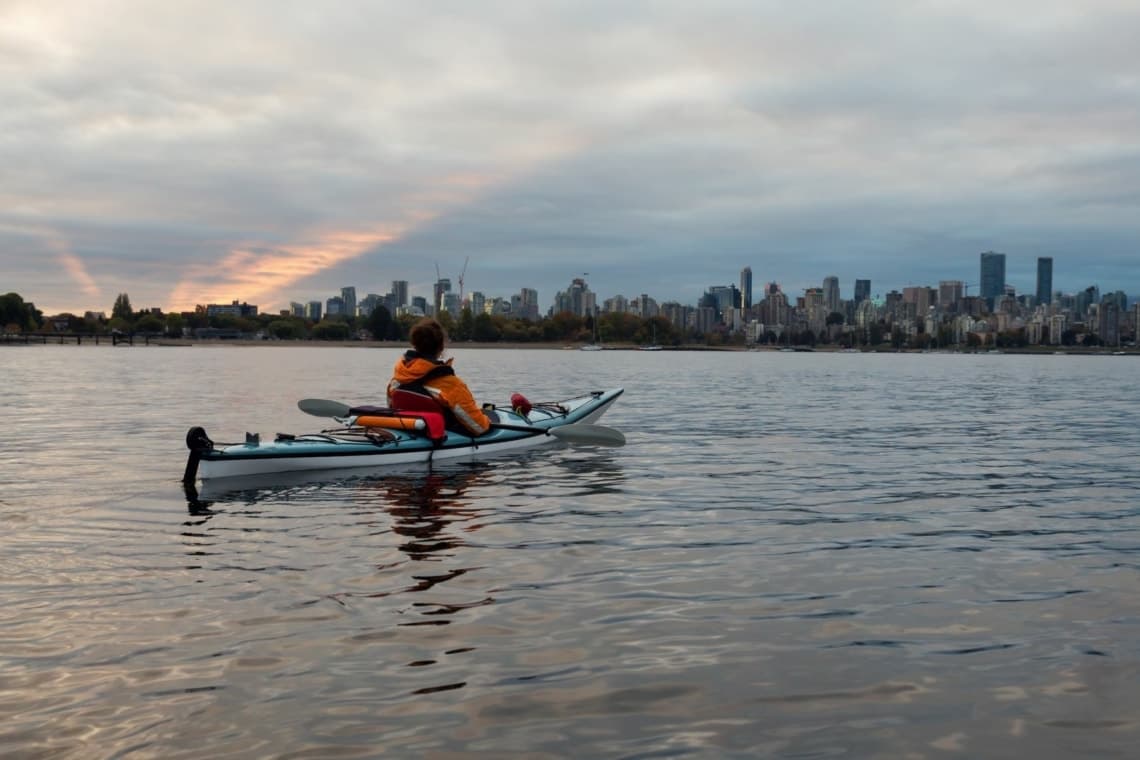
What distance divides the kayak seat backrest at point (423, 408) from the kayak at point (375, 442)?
0.08ft

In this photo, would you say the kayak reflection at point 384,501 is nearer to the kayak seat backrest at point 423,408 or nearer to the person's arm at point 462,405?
the kayak seat backrest at point 423,408

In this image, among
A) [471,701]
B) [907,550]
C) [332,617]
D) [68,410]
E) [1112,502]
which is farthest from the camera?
[68,410]

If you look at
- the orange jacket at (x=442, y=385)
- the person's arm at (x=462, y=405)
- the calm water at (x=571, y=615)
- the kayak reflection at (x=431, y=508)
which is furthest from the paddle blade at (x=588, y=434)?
the calm water at (x=571, y=615)

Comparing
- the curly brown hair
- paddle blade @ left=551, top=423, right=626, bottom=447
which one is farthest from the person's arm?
paddle blade @ left=551, top=423, right=626, bottom=447

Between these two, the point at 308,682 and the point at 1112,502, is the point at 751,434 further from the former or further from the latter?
the point at 308,682

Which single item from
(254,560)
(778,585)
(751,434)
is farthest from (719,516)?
(751,434)

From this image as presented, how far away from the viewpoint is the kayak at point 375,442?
46.9ft

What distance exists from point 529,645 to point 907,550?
510 centimetres

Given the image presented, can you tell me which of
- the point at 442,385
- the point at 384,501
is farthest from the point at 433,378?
the point at 384,501

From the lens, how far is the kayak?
14.3 meters

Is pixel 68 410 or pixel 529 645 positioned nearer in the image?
pixel 529 645

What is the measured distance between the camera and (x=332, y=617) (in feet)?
24.1

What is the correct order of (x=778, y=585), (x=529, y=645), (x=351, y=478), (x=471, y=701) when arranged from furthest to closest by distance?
(x=351, y=478) < (x=778, y=585) < (x=529, y=645) < (x=471, y=701)

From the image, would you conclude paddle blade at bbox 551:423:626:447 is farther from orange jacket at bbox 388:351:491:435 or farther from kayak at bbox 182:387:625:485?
orange jacket at bbox 388:351:491:435
